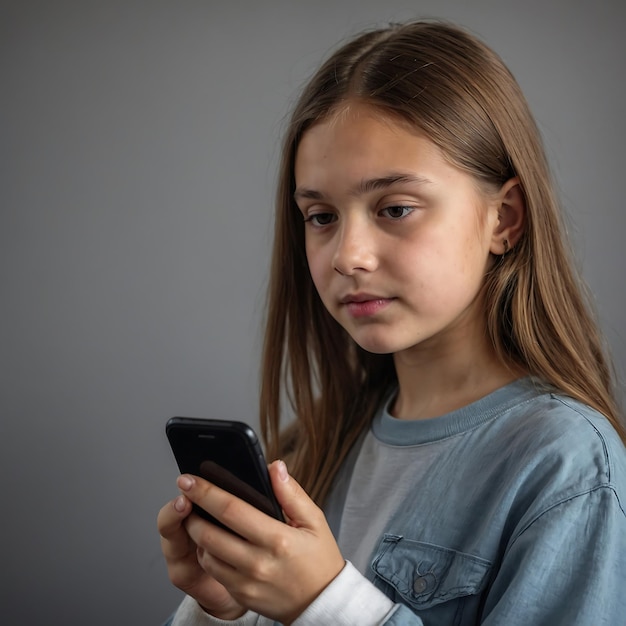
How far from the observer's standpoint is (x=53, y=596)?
1.80 meters

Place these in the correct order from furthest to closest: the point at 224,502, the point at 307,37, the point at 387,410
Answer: the point at 307,37 < the point at 387,410 < the point at 224,502

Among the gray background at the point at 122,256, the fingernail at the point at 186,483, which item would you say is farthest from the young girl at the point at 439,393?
the gray background at the point at 122,256

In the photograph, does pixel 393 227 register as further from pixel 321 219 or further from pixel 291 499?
pixel 291 499

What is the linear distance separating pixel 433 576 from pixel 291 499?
20 cm

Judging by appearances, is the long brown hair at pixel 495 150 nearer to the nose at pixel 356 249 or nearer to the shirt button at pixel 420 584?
the nose at pixel 356 249

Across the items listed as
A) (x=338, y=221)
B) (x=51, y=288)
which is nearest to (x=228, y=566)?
(x=338, y=221)

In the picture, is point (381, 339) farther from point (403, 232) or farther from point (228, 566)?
point (228, 566)

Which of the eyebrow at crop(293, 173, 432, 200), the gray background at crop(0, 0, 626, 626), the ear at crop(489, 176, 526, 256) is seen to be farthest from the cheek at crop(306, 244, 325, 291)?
the gray background at crop(0, 0, 626, 626)

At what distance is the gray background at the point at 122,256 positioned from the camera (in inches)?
67.9

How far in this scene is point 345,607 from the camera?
2.65 ft

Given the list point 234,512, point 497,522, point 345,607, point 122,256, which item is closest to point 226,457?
point 234,512

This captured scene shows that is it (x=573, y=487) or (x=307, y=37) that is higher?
(x=307, y=37)

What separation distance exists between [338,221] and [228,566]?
16.6 inches

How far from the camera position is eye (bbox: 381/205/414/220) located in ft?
3.13
